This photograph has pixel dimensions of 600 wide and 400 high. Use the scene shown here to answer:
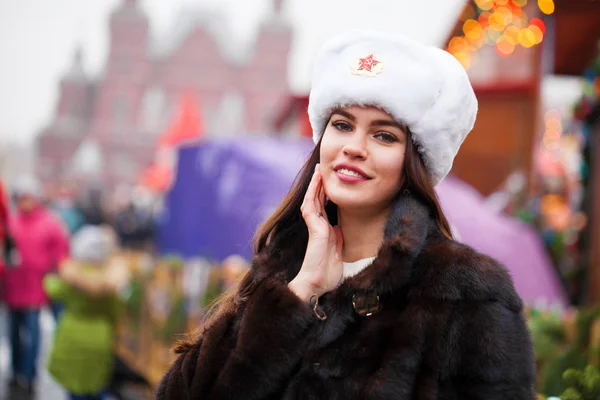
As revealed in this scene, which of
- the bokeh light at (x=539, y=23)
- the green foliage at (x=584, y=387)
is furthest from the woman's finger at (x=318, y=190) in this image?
the bokeh light at (x=539, y=23)

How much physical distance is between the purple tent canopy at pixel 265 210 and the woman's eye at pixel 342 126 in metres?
4.20

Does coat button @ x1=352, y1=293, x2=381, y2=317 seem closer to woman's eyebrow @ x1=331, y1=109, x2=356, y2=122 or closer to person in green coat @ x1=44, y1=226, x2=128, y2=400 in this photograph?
woman's eyebrow @ x1=331, y1=109, x2=356, y2=122

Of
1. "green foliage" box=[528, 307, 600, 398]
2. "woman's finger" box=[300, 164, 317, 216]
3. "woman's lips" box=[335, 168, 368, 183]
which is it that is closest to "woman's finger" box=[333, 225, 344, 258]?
"woman's finger" box=[300, 164, 317, 216]

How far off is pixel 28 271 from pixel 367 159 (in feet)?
19.8

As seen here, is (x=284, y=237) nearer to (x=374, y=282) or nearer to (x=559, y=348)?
(x=374, y=282)

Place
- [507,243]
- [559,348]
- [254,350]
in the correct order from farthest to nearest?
[507,243]
[559,348]
[254,350]

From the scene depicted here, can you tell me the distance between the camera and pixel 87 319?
5.68 metres

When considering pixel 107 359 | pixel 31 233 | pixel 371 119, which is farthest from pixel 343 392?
pixel 31 233

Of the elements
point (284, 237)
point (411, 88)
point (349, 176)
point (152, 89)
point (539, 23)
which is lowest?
point (152, 89)

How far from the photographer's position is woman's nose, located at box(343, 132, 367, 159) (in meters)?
2.00

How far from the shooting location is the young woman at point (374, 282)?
70.4 inches

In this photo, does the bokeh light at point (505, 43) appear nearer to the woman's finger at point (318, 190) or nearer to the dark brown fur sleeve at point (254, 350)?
the woman's finger at point (318, 190)

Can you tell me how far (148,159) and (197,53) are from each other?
927 centimetres

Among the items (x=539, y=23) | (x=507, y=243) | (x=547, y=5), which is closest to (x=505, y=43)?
(x=539, y=23)
